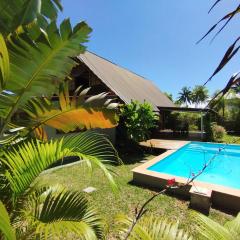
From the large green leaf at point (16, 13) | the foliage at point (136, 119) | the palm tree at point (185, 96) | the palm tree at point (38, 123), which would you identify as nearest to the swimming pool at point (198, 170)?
the palm tree at point (38, 123)

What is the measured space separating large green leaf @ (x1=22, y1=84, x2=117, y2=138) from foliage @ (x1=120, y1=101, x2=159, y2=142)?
10.3 m

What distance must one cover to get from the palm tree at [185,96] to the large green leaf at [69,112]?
276ft

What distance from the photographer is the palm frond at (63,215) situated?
8.32 ft

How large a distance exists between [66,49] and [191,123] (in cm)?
2899

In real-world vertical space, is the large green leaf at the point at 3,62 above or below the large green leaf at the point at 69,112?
above

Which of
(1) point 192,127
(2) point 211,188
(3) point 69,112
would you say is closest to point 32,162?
(3) point 69,112

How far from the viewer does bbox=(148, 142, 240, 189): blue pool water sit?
35.9ft

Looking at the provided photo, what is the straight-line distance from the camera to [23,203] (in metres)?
2.98

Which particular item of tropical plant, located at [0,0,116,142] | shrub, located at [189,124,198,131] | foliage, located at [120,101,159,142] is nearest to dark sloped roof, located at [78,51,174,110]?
foliage, located at [120,101,159,142]

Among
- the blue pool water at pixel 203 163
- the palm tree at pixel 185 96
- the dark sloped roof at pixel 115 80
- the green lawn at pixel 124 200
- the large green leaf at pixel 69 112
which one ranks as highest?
the palm tree at pixel 185 96

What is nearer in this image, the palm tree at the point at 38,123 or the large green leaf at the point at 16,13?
the palm tree at the point at 38,123

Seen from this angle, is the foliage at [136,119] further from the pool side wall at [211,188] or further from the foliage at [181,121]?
the foliage at [181,121]

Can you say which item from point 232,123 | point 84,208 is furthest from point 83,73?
point 232,123

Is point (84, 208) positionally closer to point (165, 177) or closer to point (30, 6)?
point (30, 6)
